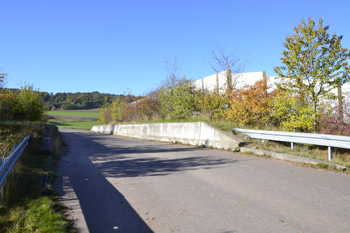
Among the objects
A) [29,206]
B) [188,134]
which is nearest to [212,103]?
[188,134]

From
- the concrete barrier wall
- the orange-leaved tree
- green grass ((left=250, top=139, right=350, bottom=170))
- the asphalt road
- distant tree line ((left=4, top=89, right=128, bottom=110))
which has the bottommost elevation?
the asphalt road

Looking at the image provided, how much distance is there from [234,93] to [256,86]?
142cm

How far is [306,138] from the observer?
29.9 feet

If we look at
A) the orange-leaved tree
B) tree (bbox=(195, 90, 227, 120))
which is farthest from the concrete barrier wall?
tree (bbox=(195, 90, 227, 120))

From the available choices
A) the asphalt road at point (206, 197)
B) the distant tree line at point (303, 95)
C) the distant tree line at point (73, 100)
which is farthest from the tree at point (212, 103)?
the distant tree line at point (73, 100)

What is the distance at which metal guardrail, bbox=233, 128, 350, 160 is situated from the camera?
7.75 m

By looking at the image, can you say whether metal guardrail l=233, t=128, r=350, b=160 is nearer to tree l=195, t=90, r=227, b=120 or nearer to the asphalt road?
the asphalt road

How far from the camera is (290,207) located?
4.56 m

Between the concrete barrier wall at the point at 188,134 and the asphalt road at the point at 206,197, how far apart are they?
11.0 feet

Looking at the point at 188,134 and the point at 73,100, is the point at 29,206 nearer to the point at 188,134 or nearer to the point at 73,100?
the point at 188,134

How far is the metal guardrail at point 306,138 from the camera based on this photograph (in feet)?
25.4

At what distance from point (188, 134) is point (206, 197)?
9533 mm

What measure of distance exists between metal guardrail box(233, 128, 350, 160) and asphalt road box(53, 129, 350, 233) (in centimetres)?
138

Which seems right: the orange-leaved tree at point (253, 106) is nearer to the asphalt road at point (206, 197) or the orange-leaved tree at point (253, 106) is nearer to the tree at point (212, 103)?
the tree at point (212, 103)
